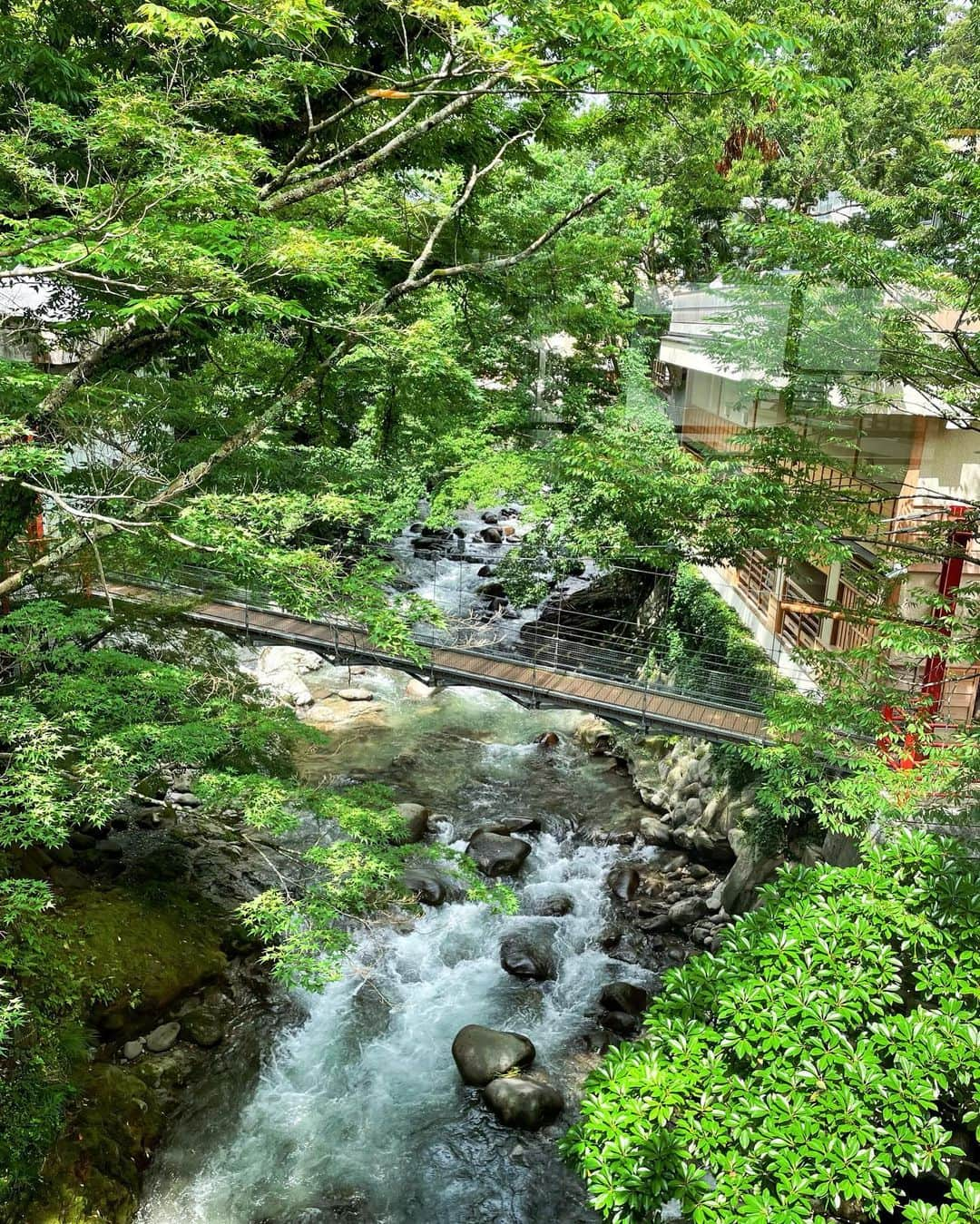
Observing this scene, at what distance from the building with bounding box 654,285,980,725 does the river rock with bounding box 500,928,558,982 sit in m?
4.52

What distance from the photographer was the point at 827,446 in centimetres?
995

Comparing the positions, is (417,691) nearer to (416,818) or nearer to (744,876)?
(416,818)

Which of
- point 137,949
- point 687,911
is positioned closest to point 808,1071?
point 687,911

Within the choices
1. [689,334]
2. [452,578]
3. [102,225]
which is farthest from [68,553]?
[452,578]

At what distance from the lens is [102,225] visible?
477 centimetres

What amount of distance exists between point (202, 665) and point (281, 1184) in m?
5.34

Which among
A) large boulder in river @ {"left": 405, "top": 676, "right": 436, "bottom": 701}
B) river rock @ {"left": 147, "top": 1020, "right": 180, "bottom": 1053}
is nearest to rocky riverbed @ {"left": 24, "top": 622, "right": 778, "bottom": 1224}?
river rock @ {"left": 147, "top": 1020, "right": 180, "bottom": 1053}

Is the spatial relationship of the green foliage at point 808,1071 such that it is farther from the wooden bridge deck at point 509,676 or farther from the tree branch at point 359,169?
the tree branch at point 359,169

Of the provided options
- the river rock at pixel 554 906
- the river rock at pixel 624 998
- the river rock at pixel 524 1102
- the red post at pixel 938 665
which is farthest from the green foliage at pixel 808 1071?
the river rock at pixel 554 906

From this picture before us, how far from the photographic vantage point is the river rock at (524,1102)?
775cm

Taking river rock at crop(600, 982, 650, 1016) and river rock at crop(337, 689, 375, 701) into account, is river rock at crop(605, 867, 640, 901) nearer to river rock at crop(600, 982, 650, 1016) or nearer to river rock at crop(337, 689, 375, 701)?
river rock at crop(600, 982, 650, 1016)

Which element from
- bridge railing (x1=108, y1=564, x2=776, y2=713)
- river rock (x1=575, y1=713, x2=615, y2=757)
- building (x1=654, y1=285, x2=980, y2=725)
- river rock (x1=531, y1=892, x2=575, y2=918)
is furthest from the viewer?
river rock (x1=575, y1=713, x2=615, y2=757)

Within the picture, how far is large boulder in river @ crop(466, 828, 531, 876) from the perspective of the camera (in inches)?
441

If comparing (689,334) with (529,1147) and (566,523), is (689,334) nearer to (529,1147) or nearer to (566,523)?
(566,523)
